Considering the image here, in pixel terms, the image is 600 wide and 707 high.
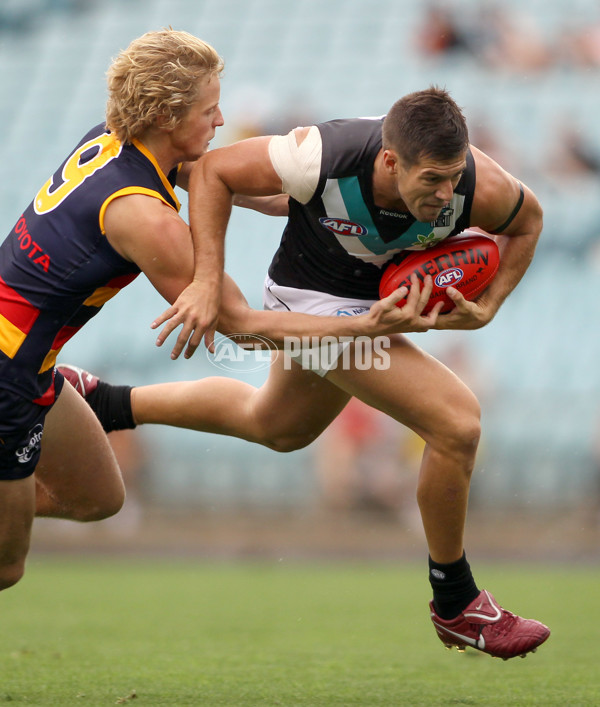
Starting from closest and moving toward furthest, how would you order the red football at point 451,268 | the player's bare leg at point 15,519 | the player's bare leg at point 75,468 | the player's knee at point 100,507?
the player's bare leg at point 15,519 → the red football at point 451,268 → the player's bare leg at point 75,468 → the player's knee at point 100,507

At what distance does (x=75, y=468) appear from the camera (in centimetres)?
442

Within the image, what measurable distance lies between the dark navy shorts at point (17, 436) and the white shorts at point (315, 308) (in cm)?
102

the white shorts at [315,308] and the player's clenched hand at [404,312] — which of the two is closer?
the player's clenched hand at [404,312]

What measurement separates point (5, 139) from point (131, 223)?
11.2m

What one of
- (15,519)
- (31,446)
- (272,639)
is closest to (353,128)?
(31,446)

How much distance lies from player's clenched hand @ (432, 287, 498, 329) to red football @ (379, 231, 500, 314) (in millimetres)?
50

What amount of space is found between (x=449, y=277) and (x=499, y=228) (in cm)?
34

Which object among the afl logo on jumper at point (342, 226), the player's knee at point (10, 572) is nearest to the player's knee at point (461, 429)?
the afl logo on jumper at point (342, 226)

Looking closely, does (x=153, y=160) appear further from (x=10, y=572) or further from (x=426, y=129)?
(x=10, y=572)

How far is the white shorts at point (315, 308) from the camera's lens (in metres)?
4.21

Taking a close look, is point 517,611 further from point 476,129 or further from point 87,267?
point 476,129

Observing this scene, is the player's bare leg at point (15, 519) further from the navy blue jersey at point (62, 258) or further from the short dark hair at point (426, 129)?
the short dark hair at point (426, 129)

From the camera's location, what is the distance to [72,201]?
386cm

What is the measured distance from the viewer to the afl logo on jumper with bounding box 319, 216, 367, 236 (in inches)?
163
